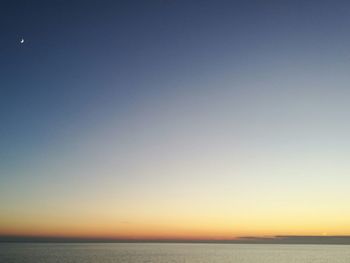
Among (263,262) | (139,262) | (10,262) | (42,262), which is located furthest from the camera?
(263,262)

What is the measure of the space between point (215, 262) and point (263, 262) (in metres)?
18.4

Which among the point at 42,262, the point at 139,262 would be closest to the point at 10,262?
the point at 42,262

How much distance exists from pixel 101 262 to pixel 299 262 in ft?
232

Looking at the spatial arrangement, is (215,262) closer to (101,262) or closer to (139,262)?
(139,262)

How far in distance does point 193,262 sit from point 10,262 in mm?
58979

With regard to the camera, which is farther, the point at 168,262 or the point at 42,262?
→ the point at 168,262

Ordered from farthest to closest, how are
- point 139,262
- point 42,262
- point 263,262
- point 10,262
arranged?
point 263,262
point 139,262
point 42,262
point 10,262

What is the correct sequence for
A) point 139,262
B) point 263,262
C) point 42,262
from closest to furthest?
point 42,262 < point 139,262 < point 263,262

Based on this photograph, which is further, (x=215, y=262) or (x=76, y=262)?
(x=215, y=262)

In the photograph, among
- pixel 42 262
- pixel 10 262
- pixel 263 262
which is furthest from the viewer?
pixel 263 262

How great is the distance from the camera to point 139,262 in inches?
5246

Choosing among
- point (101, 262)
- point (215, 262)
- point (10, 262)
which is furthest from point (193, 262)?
point (10, 262)

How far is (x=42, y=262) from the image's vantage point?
124312mm

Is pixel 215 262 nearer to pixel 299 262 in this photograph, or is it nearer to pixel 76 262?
pixel 299 262
